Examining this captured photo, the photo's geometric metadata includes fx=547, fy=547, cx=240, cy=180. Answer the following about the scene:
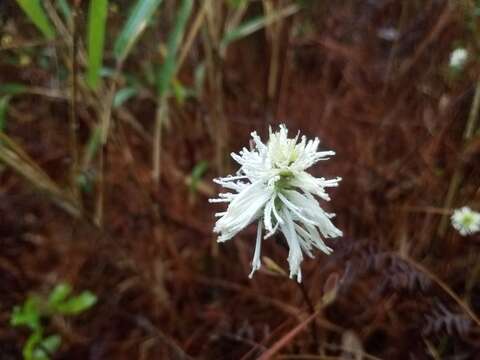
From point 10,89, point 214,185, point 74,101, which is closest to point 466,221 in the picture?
point 214,185

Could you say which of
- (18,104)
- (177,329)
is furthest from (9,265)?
(18,104)

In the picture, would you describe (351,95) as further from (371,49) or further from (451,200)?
(451,200)

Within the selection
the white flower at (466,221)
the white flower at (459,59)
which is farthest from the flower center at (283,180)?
the white flower at (459,59)

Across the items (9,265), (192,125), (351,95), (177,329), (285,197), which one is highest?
(351,95)

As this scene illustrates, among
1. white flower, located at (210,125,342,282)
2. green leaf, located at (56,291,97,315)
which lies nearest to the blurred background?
green leaf, located at (56,291,97,315)

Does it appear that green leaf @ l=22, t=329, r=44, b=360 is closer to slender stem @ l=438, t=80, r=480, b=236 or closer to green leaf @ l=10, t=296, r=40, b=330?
green leaf @ l=10, t=296, r=40, b=330

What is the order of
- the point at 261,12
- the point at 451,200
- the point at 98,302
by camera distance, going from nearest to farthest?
the point at 451,200 < the point at 98,302 < the point at 261,12

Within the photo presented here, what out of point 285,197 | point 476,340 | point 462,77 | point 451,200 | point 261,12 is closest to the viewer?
point 285,197
